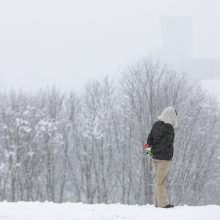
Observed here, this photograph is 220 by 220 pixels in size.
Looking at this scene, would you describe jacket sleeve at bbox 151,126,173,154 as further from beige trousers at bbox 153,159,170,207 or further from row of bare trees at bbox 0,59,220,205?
row of bare trees at bbox 0,59,220,205

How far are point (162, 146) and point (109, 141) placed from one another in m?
29.8

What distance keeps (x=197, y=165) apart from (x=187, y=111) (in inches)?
159

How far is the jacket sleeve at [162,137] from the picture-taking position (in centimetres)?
906

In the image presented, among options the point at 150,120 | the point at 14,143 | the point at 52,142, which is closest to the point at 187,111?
the point at 150,120

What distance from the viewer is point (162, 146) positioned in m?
9.09

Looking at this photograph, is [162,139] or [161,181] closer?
[162,139]

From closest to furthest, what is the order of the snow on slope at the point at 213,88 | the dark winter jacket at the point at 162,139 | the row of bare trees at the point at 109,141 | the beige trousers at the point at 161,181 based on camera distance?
the dark winter jacket at the point at 162,139
the beige trousers at the point at 161,181
the row of bare trees at the point at 109,141
the snow on slope at the point at 213,88

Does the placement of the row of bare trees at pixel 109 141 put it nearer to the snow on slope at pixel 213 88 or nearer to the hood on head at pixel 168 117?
the snow on slope at pixel 213 88

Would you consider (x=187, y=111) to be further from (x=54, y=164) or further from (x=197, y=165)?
(x=54, y=164)

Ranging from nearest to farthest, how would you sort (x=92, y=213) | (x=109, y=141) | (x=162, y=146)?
(x=92, y=213), (x=162, y=146), (x=109, y=141)

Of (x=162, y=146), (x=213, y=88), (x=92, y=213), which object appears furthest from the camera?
(x=213, y=88)

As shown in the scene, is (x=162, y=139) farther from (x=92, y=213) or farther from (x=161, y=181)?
(x=92, y=213)

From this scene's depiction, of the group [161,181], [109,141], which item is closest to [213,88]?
[109,141]

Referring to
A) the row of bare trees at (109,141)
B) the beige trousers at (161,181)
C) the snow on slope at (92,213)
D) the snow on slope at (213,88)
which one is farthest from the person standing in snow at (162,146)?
the snow on slope at (213,88)
